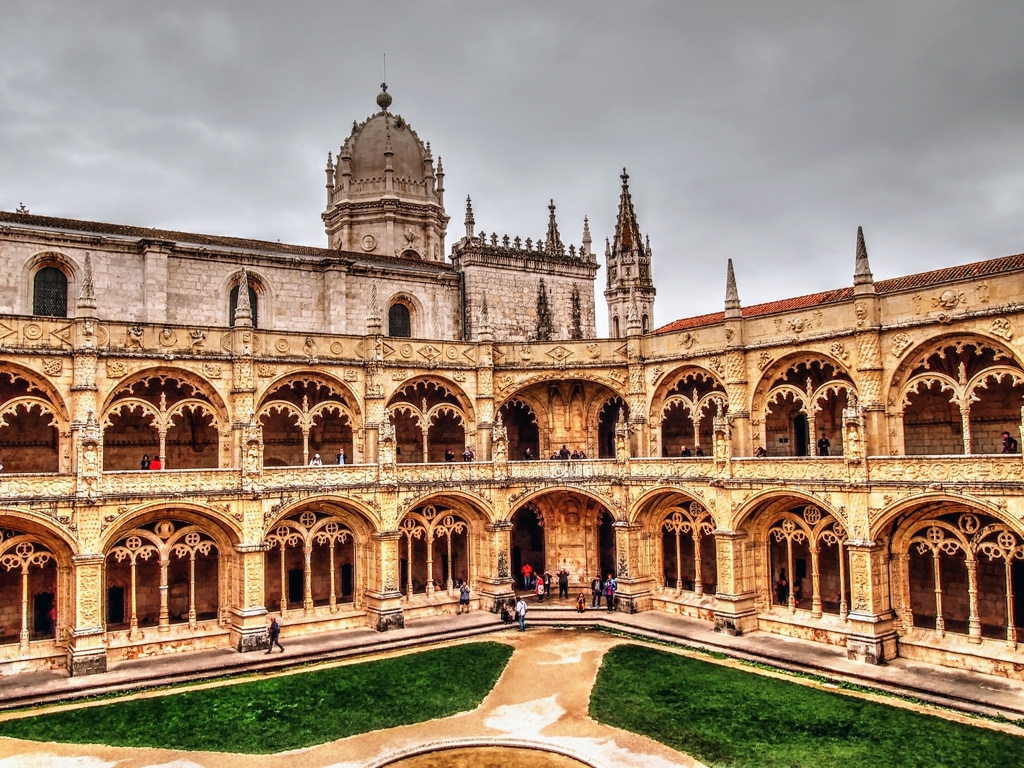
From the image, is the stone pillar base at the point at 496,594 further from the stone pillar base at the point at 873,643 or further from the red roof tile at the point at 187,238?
the red roof tile at the point at 187,238

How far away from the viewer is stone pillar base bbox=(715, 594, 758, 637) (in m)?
29.1

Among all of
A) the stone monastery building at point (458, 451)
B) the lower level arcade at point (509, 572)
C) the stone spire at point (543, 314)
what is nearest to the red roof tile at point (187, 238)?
the stone monastery building at point (458, 451)

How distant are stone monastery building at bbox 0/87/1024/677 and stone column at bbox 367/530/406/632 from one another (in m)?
0.11

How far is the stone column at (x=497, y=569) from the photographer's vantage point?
33.2 m

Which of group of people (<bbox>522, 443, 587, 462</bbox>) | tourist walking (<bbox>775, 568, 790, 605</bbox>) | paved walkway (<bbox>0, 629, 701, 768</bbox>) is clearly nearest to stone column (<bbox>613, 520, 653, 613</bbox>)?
group of people (<bbox>522, 443, 587, 462</bbox>)

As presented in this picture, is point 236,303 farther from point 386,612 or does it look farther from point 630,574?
point 630,574

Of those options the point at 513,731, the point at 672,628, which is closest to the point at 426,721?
the point at 513,731

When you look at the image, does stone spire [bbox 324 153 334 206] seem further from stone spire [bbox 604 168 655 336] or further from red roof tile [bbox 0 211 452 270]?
stone spire [bbox 604 168 655 336]

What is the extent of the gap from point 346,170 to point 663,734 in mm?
32453

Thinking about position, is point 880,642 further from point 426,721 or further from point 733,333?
point 426,721

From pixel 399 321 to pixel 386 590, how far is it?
12861 mm

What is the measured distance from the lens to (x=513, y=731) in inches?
805

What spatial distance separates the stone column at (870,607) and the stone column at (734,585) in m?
4.00

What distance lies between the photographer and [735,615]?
29141 millimetres
